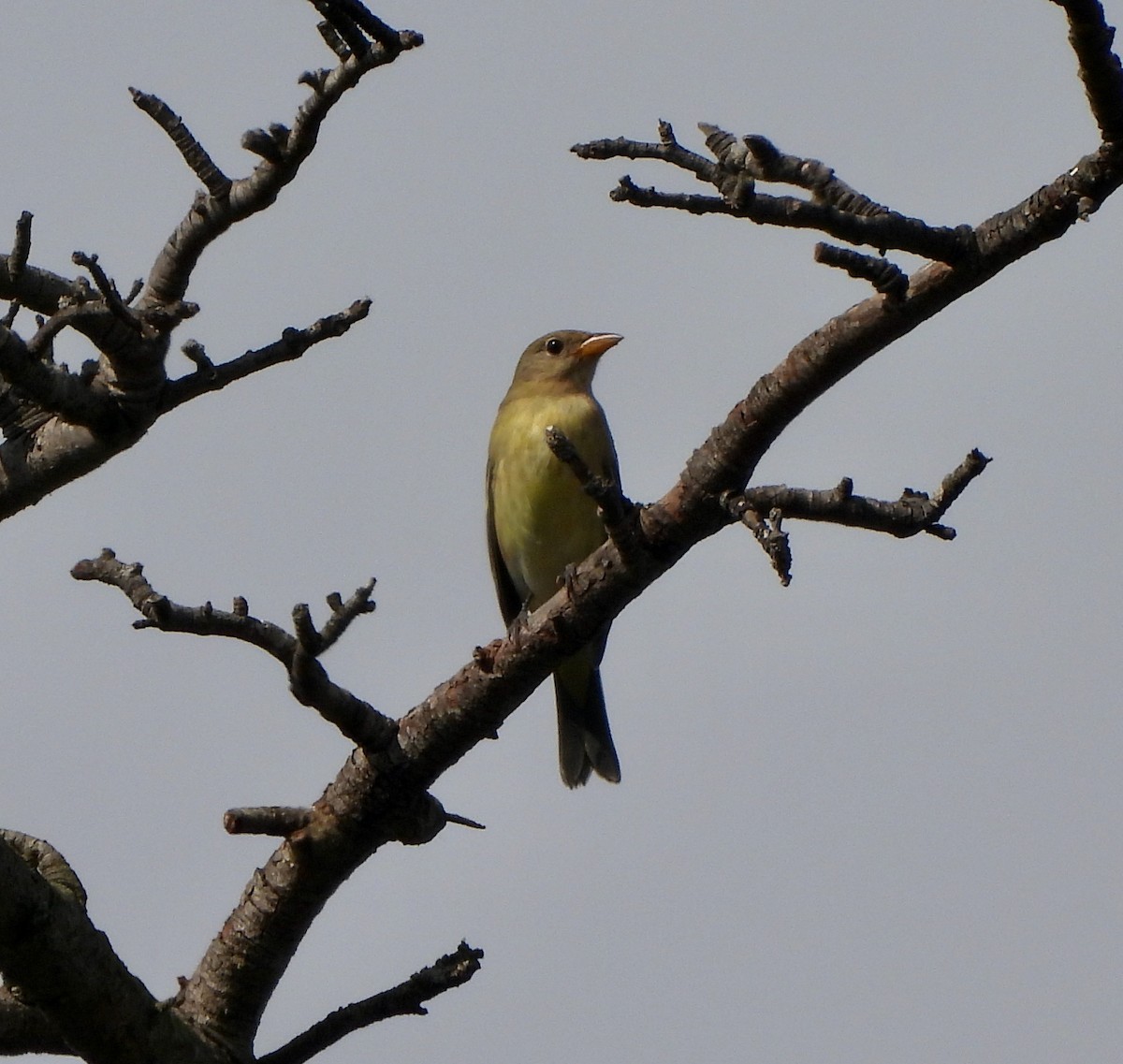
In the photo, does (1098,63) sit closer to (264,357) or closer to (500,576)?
(264,357)

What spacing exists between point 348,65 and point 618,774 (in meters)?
5.74

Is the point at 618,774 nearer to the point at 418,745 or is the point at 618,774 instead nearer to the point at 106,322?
the point at 418,745

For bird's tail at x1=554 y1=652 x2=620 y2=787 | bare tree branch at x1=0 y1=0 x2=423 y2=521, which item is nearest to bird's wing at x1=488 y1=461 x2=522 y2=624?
bird's tail at x1=554 y1=652 x2=620 y2=787

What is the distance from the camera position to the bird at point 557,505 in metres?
9.24

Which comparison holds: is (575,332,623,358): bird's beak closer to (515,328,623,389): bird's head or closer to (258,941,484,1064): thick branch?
(515,328,623,389): bird's head

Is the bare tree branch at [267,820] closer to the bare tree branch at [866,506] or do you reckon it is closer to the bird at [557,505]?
the bare tree branch at [866,506]

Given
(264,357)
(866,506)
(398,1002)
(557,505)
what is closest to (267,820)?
(398,1002)

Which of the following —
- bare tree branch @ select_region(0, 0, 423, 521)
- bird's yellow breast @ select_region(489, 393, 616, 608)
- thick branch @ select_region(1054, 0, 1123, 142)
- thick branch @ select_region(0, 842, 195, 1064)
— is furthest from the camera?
bird's yellow breast @ select_region(489, 393, 616, 608)

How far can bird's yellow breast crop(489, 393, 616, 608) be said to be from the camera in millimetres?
9188

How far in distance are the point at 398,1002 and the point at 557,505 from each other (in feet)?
14.7

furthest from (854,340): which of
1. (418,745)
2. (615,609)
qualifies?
A: (418,745)

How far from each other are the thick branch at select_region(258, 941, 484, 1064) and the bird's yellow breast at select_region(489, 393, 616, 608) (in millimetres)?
4243

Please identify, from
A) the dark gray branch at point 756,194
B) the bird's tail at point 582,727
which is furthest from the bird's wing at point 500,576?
the dark gray branch at point 756,194

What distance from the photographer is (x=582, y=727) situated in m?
9.80
